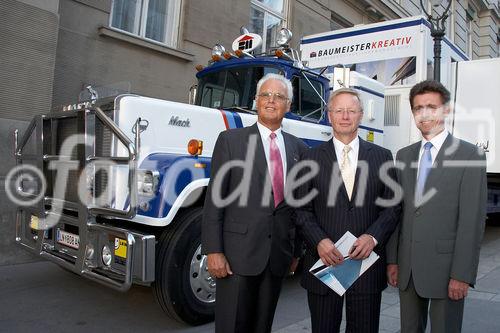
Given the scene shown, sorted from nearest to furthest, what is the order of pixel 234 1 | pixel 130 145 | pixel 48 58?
pixel 130 145, pixel 48 58, pixel 234 1

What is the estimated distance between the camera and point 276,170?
2666mm

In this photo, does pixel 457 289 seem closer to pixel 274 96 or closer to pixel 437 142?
pixel 437 142

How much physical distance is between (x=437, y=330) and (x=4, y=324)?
348 centimetres

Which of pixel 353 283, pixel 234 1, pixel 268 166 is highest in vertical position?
pixel 234 1

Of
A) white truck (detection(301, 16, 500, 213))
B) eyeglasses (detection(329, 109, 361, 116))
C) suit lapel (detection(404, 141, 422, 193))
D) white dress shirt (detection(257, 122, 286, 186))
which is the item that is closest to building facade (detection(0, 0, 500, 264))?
white truck (detection(301, 16, 500, 213))

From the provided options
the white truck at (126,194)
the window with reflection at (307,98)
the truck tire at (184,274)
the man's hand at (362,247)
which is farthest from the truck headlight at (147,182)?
the window with reflection at (307,98)

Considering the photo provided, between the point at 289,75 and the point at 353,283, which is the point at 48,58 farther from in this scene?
the point at 353,283

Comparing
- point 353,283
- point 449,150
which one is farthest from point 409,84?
point 353,283

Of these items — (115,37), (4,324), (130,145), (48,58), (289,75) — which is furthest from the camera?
(115,37)

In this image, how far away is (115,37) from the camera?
7992 mm

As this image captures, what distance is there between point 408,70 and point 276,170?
5295mm

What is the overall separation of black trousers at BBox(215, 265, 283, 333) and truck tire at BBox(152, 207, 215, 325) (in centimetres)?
130

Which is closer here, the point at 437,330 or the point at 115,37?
the point at 437,330

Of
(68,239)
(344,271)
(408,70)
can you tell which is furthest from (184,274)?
(408,70)
